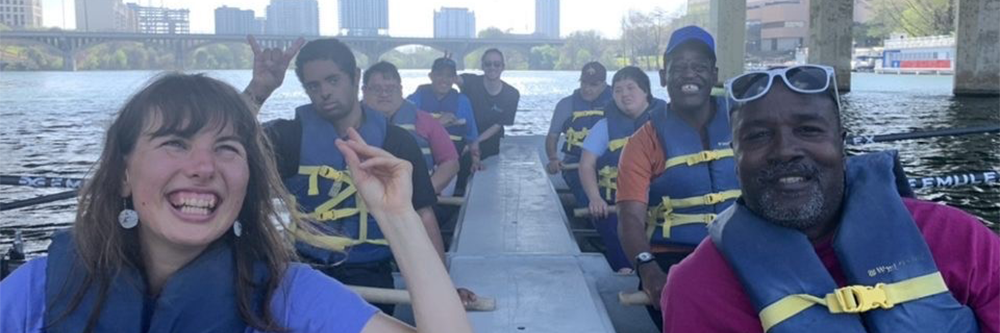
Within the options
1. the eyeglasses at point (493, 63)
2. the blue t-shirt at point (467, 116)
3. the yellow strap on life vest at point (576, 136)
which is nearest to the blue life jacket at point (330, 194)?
the yellow strap on life vest at point (576, 136)

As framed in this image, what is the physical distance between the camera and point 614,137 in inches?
225

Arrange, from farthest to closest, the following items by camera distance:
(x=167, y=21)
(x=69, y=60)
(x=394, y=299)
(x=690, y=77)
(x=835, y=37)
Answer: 1. (x=69, y=60)
2. (x=167, y=21)
3. (x=835, y=37)
4. (x=690, y=77)
5. (x=394, y=299)

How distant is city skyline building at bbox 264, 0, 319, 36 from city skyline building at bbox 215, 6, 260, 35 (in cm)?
230

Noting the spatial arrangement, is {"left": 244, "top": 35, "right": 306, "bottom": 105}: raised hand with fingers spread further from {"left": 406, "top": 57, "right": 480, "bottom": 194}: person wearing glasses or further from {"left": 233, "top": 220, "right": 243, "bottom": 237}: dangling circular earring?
{"left": 406, "top": 57, "right": 480, "bottom": 194}: person wearing glasses

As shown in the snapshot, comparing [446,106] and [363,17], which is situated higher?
[363,17]

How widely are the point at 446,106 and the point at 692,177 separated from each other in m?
4.37

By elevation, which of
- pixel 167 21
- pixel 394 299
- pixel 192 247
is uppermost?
pixel 167 21

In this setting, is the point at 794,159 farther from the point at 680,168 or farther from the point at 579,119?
the point at 579,119

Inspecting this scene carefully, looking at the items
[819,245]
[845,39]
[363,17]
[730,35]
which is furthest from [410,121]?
[363,17]

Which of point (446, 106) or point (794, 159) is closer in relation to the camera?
point (794, 159)

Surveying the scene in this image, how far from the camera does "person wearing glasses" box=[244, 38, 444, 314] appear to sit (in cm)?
371

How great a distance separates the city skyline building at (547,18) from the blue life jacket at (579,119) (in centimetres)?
4945

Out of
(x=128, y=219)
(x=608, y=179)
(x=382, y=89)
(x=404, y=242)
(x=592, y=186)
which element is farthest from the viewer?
(x=382, y=89)

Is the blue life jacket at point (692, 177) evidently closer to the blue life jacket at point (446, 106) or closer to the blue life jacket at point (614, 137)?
the blue life jacket at point (614, 137)
